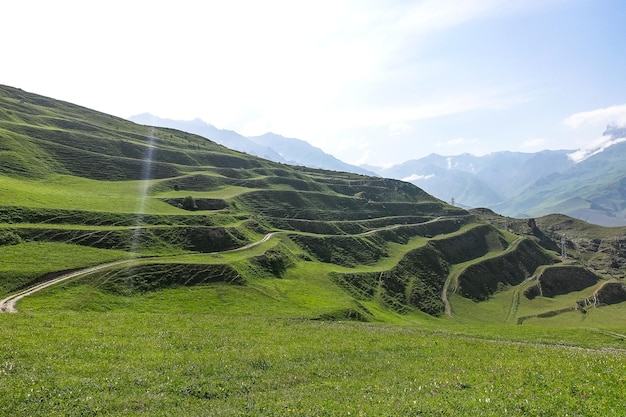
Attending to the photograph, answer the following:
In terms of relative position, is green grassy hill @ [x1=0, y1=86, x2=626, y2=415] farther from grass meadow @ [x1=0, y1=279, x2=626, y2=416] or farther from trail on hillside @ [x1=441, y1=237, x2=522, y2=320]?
trail on hillside @ [x1=441, y1=237, x2=522, y2=320]

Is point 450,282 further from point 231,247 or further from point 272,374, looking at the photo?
point 272,374

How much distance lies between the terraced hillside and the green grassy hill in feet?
1.90

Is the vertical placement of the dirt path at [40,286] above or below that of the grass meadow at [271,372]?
below

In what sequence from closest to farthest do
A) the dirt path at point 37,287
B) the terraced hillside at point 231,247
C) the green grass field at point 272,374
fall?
the green grass field at point 272,374, the dirt path at point 37,287, the terraced hillside at point 231,247

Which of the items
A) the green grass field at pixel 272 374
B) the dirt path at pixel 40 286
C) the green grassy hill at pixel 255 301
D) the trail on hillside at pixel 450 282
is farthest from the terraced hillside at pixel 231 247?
the green grass field at pixel 272 374

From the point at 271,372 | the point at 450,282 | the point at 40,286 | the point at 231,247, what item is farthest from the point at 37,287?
the point at 450,282

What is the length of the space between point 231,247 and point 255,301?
31.9 meters

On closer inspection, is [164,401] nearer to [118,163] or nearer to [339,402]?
[339,402]

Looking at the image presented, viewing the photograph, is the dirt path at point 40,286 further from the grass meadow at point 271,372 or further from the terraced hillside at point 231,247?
the grass meadow at point 271,372

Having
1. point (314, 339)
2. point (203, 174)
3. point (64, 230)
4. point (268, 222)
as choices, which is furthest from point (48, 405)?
point (203, 174)

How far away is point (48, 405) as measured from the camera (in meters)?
16.9

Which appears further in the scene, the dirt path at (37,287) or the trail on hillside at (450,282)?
the trail on hillside at (450,282)

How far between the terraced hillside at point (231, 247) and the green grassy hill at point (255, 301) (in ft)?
1.90

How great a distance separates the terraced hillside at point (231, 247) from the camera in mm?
67812
